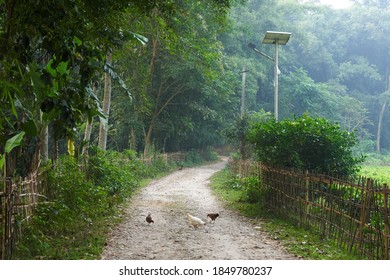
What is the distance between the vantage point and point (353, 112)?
42250mm

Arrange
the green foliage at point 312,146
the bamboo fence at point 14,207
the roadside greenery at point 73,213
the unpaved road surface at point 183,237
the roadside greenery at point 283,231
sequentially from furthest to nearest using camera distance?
the green foliage at point 312,146 → the roadside greenery at point 283,231 → the unpaved road surface at point 183,237 → the roadside greenery at point 73,213 → the bamboo fence at point 14,207

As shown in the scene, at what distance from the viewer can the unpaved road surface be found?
6383mm

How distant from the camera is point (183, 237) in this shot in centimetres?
767

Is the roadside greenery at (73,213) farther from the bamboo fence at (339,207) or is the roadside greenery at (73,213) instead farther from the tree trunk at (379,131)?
the tree trunk at (379,131)

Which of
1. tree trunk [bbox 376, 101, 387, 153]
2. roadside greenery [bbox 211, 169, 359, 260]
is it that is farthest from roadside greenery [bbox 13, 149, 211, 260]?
tree trunk [bbox 376, 101, 387, 153]

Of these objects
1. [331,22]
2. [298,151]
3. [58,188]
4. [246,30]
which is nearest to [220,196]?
[298,151]

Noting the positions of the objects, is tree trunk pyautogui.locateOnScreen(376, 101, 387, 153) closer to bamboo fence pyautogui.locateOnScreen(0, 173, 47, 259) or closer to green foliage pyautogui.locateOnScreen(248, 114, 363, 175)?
green foliage pyautogui.locateOnScreen(248, 114, 363, 175)

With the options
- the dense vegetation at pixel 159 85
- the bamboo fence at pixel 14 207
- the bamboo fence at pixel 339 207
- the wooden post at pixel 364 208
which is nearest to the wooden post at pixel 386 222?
the bamboo fence at pixel 339 207

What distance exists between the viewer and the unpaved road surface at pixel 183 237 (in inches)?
251

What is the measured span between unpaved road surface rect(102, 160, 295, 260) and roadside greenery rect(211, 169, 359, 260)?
18 centimetres

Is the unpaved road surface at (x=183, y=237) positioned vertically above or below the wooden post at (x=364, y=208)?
below

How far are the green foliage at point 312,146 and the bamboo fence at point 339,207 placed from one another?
1.59 ft

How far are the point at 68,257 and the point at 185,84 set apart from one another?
19801 mm

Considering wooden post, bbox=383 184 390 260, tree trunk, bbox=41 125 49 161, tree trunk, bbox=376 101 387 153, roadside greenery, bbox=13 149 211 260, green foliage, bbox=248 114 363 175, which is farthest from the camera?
tree trunk, bbox=376 101 387 153
